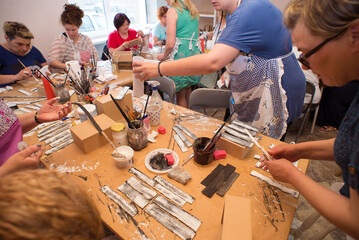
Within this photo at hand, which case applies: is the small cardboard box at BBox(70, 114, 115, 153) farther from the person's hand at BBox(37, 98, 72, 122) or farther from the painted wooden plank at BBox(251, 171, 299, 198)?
the painted wooden plank at BBox(251, 171, 299, 198)

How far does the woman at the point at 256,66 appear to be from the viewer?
1.27 metres

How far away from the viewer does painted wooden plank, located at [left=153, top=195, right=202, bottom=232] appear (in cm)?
82

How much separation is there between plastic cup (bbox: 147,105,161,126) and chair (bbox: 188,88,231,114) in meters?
0.62

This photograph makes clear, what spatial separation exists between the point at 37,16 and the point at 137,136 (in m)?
4.08

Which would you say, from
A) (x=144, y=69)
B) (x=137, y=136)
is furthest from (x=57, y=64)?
(x=137, y=136)

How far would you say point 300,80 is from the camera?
155 cm

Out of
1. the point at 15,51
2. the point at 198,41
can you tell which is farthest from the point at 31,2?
the point at 198,41

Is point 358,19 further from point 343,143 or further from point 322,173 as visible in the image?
point 322,173

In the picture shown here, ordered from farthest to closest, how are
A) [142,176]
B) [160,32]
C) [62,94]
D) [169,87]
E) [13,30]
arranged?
[160,32] < [13,30] < [169,87] < [62,94] < [142,176]

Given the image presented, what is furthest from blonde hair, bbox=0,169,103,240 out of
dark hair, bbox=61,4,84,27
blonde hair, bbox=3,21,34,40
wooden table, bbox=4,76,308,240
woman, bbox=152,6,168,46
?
woman, bbox=152,6,168,46

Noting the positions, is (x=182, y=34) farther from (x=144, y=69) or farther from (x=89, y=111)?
(x=89, y=111)

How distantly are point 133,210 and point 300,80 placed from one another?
1536 millimetres

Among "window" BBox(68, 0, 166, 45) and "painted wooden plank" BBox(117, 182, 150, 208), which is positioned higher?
"window" BBox(68, 0, 166, 45)

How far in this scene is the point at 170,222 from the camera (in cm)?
83
